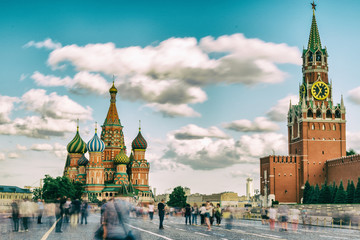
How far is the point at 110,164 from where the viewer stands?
359 feet

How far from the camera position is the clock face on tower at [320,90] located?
104562 millimetres

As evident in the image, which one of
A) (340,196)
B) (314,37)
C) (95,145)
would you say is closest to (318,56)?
(314,37)

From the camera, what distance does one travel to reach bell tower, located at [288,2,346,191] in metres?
99.3

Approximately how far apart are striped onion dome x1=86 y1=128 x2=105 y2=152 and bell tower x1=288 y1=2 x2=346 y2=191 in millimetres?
36219

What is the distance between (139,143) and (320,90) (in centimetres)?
3702

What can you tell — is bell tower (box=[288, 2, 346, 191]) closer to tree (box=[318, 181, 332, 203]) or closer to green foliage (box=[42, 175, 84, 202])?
tree (box=[318, 181, 332, 203])

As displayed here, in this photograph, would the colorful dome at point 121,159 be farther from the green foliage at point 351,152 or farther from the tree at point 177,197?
the green foliage at point 351,152

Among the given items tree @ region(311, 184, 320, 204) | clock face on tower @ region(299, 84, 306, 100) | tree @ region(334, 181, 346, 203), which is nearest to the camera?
tree @ region(334, 181, 346, 203)

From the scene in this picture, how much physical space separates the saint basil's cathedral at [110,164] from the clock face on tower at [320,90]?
34.9m

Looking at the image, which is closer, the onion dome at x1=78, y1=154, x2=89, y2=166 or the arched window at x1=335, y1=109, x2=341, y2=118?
the arched window at x1=335, y1=109, x2=341, y2=118

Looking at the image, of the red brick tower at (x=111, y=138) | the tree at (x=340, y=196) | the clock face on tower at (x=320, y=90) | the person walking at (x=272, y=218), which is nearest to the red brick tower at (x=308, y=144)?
the clock face on tower at (x=320, y=90)

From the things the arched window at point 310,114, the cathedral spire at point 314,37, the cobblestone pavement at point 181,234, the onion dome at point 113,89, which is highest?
the cathedral spire at point 314,37

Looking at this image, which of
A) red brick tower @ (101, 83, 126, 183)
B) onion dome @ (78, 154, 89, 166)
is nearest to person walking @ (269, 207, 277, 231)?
red brick tower @ (101, 83, 126, 183)

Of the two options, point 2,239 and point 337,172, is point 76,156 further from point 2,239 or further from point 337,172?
point 2,239
